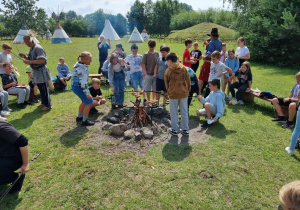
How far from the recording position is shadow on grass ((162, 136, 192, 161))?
415cm

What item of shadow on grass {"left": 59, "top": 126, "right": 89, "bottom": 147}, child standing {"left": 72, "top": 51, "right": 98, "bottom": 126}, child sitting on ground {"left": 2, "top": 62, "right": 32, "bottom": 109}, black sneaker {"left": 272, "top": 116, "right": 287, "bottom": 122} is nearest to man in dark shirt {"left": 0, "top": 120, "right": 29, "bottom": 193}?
shadow on grass {"left": 59, "top": 126, "right": 89, "bottom": 147}

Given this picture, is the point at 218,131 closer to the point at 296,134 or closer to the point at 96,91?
the point at 296,134

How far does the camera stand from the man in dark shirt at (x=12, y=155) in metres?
2.88

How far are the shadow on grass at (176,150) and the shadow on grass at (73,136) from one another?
2.05 m

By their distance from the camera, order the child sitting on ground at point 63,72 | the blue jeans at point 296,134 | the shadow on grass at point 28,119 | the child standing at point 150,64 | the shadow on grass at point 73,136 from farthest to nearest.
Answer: the child sitting on ground at point 63,72
the child standing at point 150,64
the shadow on grass at point 28,119
the shadow on grass at point 73,136
the blue jeans at point 296,134

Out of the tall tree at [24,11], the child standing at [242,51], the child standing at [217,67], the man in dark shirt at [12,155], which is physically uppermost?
the tall tree at [24,11]

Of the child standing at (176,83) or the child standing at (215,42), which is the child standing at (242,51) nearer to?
the child standing at (215,42)

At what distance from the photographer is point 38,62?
5.85 m

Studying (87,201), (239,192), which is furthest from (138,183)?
(239,192)

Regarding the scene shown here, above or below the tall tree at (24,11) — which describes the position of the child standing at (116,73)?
below

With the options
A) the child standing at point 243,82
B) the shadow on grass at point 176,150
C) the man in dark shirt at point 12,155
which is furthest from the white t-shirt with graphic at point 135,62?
the man in dark shirt at point 12,155

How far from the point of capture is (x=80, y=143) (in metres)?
4.67

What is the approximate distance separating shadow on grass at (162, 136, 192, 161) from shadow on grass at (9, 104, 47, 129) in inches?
152

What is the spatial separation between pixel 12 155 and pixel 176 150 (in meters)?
2.94
